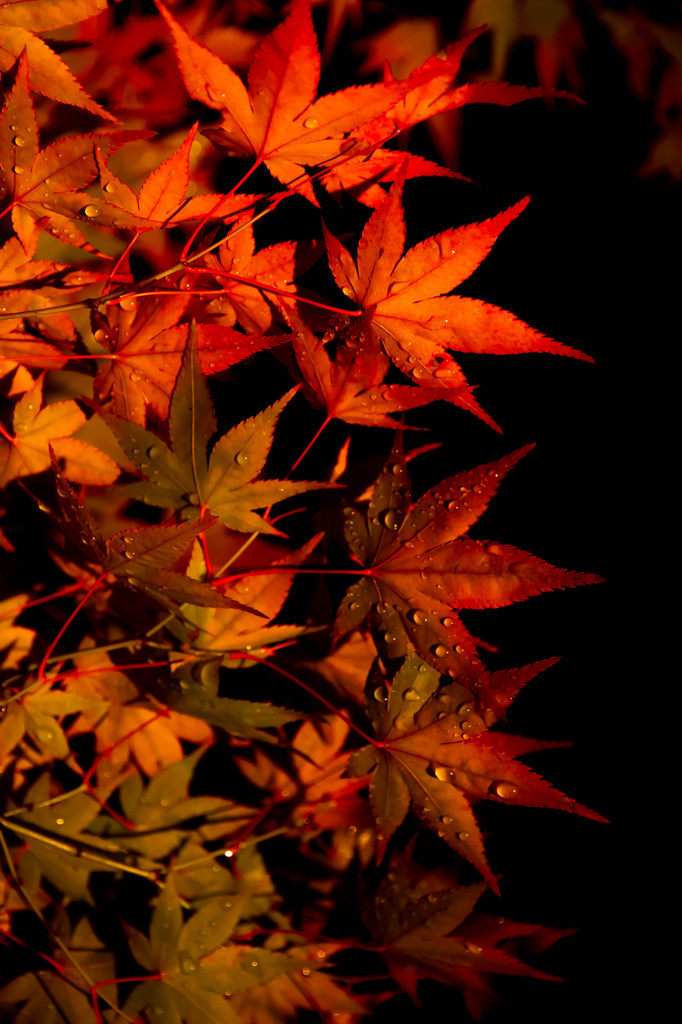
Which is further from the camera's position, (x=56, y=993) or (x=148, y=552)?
(x=56, y=993)

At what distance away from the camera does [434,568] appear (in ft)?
1.88

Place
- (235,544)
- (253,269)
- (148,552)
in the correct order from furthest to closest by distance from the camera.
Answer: (235,544) → (253,269) → (148,552)

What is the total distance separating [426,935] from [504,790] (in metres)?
0.28

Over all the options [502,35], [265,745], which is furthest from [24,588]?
[502,35]

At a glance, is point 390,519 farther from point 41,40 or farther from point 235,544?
point 41,40

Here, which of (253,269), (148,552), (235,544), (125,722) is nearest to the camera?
(148,552)

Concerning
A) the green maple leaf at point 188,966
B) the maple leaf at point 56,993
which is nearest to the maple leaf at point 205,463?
the green maple leaf at point 188,966

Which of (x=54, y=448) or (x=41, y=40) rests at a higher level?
(x=41, y=40)

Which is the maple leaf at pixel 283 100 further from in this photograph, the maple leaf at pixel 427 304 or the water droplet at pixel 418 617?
the water droplet at pixel 418 617

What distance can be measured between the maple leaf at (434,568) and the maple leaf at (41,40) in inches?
16.9

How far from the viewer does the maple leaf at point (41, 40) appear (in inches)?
20.7

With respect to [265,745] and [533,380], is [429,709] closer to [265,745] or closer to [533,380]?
[265,745]

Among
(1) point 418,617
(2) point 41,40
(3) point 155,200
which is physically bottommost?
(1) point 418,617

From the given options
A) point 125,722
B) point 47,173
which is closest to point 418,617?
point 125,722
